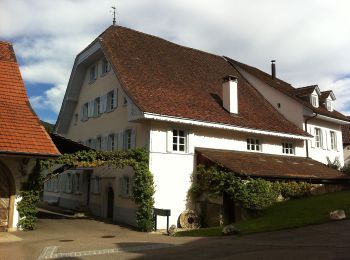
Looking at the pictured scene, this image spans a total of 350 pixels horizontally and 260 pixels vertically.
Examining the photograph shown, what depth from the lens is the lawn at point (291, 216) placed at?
1591cm

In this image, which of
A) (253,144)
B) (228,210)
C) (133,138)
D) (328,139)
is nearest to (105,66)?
(133,138)

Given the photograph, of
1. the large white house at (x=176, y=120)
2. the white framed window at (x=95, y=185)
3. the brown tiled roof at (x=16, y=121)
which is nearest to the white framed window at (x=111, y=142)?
the large white house at (x=176, y=120)

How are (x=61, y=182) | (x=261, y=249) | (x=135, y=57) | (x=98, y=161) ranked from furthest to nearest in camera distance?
(x=61, y=182)
(x=135, y=57)
(x=98, y=161)
(x=261, y=249)

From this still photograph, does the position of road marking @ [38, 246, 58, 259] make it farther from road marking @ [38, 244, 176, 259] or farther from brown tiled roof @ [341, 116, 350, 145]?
brown tiled roof @ [341, 116, 350, 145]

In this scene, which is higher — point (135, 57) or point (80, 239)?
point (135, 57)

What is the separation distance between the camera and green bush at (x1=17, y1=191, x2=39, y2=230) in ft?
56.4

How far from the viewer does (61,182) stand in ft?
104

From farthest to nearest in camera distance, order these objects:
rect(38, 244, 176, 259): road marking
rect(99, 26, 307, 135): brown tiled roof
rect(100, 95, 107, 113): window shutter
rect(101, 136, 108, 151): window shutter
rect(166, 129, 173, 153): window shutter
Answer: rect(100, 95, 107, 113): window shutter, rect(101, 136, 108, 151): window shutter, rect(99, 26, 307, 135): brown tiled roof, rect(166, 129, 173, 153): window shutter, rect(38, 244, 176, 259): road marking

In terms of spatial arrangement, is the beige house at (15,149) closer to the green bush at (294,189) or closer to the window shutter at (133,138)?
the window shutter at (133,138)

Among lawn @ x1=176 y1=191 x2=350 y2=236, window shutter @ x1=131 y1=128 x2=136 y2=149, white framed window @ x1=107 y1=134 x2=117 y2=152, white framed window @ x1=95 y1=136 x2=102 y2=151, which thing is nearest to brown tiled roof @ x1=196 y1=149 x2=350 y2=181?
lawn @ x1=176 y1=191 x2=350 y2=236

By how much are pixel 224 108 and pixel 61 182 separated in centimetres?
1467

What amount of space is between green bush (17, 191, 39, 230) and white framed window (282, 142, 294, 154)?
16394 mm

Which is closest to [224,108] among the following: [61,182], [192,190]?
[192,190]

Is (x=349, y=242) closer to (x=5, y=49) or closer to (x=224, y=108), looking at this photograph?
(x=224, y=108)
